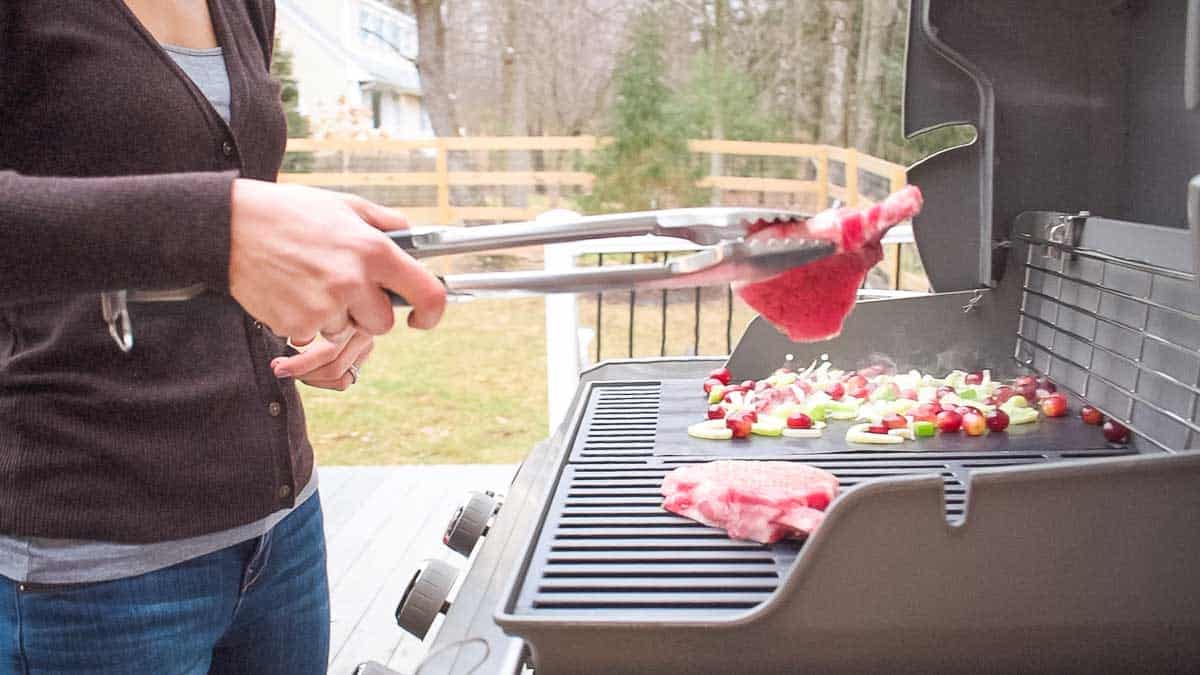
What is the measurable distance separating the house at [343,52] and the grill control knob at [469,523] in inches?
192

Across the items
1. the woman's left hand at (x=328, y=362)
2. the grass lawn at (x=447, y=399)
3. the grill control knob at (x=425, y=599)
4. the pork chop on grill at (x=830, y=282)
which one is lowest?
the grass lawn at (x=447, y=399)

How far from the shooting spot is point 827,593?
0.91 meters

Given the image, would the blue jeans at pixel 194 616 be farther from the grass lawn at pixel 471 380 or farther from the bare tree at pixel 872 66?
the bare tree at pixel 872 66

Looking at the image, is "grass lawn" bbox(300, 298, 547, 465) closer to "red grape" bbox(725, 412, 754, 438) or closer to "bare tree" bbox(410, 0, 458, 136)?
"bare tree" bbox(410, 0, 458, 136)

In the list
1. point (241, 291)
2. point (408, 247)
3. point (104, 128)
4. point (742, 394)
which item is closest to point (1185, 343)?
point (742, 394)

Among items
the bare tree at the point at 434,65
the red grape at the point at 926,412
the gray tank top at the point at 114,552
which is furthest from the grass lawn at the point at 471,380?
the gray tank top at the point at 114,552

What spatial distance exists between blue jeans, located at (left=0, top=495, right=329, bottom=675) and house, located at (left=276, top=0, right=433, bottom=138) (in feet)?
17.2

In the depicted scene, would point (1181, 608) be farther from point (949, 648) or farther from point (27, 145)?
point (27, 145)

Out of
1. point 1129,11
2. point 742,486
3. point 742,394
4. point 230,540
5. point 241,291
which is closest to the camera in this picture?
point 241,291

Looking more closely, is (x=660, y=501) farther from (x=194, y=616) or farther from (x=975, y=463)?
(x=194, y=616)

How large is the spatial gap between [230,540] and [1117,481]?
0.85 meters

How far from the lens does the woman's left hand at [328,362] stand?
100 cm

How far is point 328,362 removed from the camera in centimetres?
105

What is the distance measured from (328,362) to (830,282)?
0.55 m
